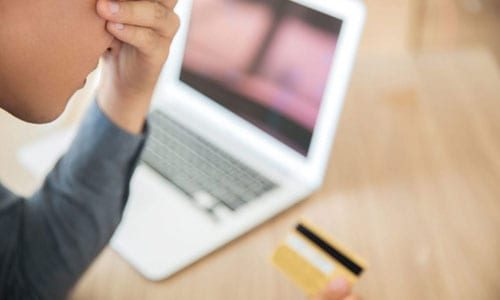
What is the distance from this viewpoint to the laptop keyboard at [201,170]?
78 centimetres

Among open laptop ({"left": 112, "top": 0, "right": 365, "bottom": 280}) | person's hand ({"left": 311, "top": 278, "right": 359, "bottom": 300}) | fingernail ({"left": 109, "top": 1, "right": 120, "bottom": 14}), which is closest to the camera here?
fingernail ({"left": 109, "top": 1, "right": 120, "bottom": 14})

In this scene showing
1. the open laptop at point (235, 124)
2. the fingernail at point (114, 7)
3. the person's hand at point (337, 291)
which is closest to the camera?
the fingernail at point (114, 7)

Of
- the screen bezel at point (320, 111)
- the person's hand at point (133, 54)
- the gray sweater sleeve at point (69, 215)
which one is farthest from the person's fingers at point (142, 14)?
the screen bezel at point (320, 111)

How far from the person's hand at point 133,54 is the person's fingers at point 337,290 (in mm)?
345

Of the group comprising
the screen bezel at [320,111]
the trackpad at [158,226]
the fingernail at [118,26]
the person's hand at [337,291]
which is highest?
the fingernail at [118,26]

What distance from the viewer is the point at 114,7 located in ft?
1.57

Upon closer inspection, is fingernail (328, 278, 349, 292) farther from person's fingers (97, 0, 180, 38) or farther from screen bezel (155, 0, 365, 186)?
person's fingers (97, 0, 180, 38)

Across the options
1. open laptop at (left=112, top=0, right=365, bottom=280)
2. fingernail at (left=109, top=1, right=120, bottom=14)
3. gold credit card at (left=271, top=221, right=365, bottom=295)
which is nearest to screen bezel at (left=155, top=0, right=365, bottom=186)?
open laptop at (left=112, top=0, right=365, bottom=280)

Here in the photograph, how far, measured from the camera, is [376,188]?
821 mm

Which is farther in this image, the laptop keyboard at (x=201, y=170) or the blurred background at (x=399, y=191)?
the laptop keyboard at (x=201, y=170)

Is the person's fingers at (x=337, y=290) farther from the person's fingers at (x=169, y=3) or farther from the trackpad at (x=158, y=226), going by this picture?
the person's fingers at (x=169, y=3)

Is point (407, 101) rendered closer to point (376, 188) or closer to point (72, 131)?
point (376, 188)

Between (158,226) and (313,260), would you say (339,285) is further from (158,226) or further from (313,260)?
(158,226)

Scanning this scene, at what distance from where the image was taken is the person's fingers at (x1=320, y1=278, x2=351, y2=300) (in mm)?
609
